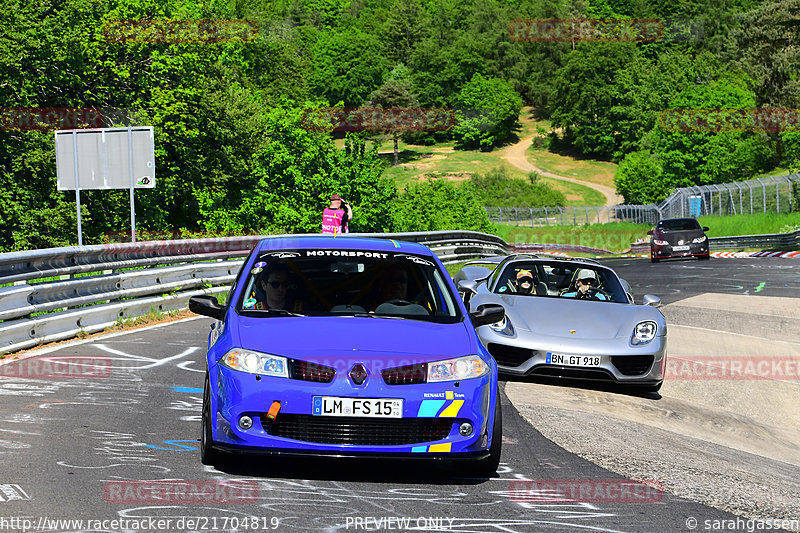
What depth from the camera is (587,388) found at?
10227mm

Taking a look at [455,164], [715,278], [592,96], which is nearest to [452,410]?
[715,278]

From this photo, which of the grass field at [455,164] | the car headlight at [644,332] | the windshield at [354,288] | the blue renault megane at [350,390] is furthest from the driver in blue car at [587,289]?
the grass field at [455,164]

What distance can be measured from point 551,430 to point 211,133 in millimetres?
39223

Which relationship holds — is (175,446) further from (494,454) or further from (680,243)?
(680,243)

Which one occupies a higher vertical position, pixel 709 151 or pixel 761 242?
pixel 709 151

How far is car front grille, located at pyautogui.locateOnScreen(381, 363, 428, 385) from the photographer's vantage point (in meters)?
5.67

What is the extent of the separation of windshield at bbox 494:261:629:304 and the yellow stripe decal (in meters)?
5.49

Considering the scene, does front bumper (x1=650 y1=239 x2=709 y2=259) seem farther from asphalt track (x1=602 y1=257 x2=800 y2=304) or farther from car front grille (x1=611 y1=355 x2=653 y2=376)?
car front grille (x1=611 y1=355 x2=653 y2=376)

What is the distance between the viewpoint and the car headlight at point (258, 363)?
5645mm

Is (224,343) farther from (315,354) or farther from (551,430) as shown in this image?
(551,430)

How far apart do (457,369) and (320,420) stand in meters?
0.85

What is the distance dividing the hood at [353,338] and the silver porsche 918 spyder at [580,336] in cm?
346

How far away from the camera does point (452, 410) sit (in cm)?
573

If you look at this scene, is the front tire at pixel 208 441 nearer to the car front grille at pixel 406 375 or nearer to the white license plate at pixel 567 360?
the car front grille at pixel 406 375
